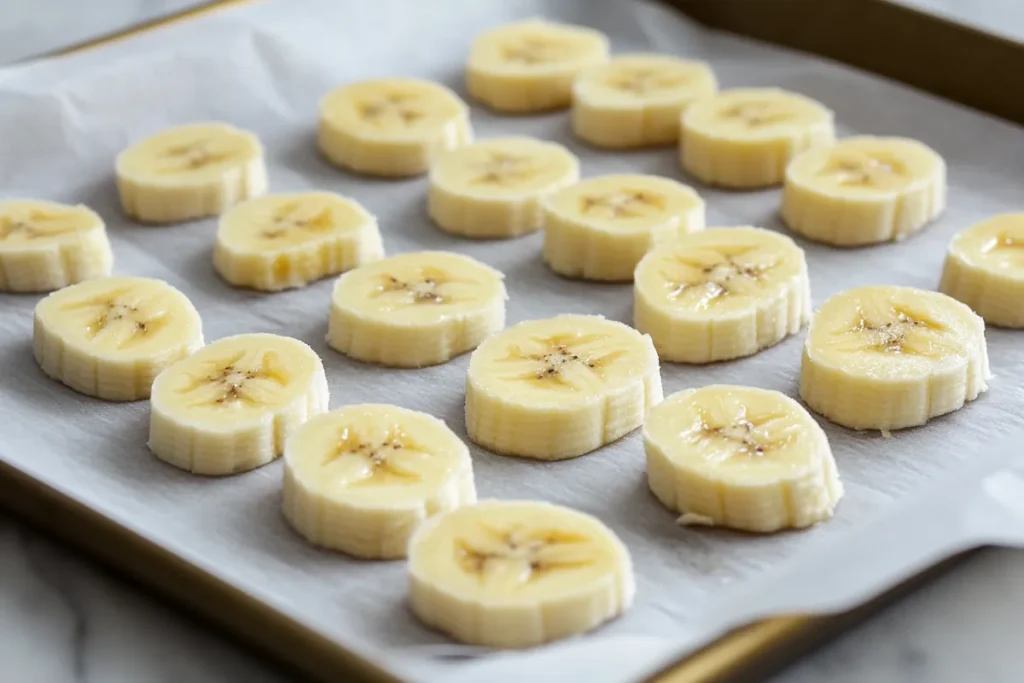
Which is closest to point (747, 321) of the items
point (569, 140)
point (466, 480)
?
point (466, 480)

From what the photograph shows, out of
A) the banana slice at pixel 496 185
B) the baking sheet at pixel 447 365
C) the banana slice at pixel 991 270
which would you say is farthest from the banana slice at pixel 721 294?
the banana slice at pixel 496 185

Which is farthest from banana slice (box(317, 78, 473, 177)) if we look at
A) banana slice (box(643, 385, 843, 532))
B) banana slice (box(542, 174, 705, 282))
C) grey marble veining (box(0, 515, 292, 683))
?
grey marble veining (box(0, 515, 292, 683))

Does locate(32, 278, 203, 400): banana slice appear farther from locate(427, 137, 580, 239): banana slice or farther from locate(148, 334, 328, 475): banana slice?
locate(427, 137, 580, 239): banana slice

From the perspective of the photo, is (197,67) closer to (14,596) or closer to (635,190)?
(635,190)

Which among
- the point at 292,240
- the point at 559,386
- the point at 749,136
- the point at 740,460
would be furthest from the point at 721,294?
the point at 292,240

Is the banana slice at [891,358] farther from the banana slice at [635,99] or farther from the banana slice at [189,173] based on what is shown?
the banana slice at [189,173]

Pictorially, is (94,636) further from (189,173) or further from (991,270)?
(991,270)
